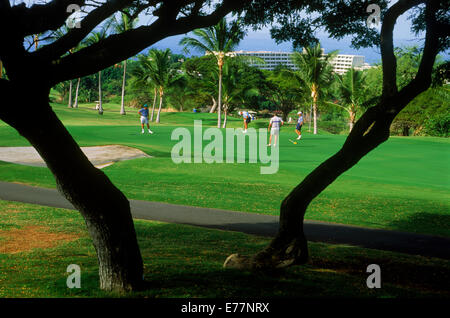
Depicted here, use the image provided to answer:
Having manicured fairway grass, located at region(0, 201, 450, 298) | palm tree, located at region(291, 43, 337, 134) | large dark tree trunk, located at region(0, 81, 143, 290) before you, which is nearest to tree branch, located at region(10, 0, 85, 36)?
large dark tree trunk, located at region(0, 81, 143, 290)

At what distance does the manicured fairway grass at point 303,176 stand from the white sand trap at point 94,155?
1.05m

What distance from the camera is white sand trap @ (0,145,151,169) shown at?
2234 cm

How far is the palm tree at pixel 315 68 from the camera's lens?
55.6 metres

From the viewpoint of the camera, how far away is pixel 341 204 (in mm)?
14695

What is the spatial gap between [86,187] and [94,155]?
19190mm

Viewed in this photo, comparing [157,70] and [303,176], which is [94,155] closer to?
[303,176]

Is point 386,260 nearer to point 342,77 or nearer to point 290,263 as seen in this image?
point 290,263

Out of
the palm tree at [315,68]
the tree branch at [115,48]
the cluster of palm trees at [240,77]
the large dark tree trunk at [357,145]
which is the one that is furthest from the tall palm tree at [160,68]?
the tree branch at [115,48]

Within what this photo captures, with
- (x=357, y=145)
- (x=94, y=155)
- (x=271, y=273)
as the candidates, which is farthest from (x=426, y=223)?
(x=94, y=155)

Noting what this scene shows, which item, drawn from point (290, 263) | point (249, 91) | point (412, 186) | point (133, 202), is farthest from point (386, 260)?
point (249, 91)

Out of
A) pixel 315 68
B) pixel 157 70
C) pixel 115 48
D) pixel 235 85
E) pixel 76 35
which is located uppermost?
pixel 157 70

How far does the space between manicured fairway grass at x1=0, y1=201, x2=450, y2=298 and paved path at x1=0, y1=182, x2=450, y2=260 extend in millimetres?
629

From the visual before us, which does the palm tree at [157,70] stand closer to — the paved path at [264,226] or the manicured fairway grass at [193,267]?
the paved path at [264,226]

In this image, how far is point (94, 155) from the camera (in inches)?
947
